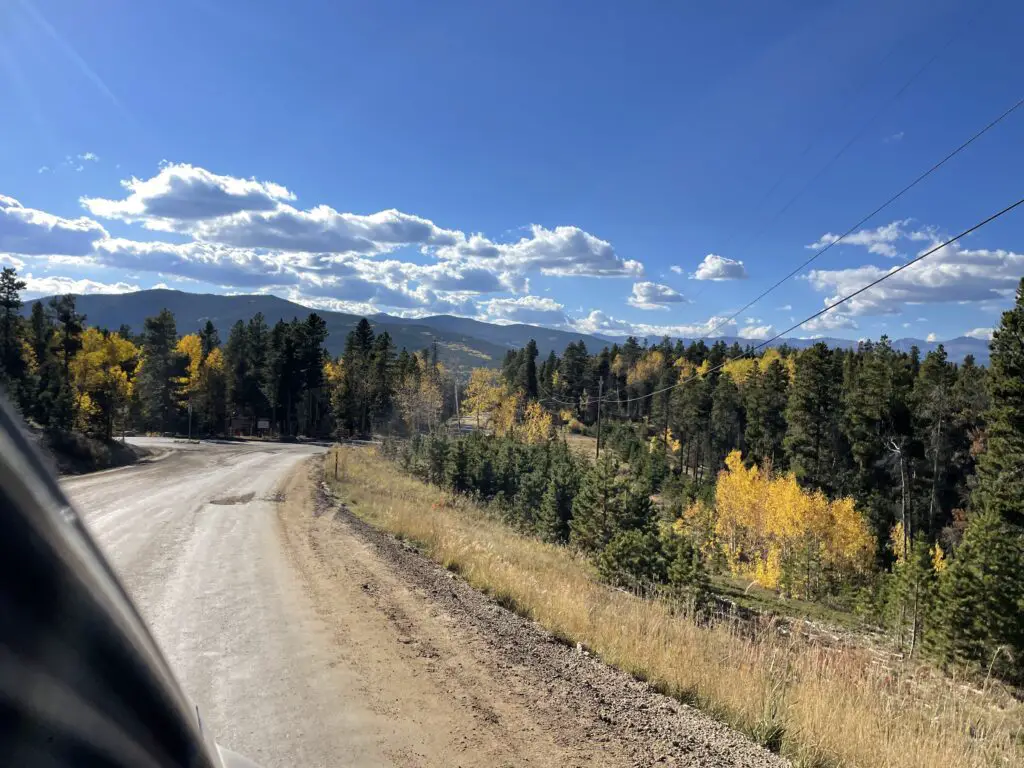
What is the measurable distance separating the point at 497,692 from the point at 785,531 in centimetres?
5947

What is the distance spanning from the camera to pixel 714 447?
97.1 metres

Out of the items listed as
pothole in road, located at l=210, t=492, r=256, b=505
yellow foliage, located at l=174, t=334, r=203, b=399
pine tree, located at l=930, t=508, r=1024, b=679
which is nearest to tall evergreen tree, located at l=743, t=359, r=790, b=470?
pine tree, located at l=930, t=508, r=1024, b=679

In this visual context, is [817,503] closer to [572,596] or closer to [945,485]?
[945,485]

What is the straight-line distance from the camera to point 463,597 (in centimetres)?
897

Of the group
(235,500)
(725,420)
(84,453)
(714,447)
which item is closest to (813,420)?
(725,420)

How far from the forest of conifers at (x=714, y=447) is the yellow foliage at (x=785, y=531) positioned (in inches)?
8.3

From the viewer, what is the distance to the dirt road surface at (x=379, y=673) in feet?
15.8

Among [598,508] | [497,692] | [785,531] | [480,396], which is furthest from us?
[480,396]

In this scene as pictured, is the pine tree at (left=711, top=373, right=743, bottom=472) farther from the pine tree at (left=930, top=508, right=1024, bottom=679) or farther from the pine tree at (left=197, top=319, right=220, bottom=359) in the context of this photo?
the pine tree at (left=197, top=319, right=220, bottom=359)

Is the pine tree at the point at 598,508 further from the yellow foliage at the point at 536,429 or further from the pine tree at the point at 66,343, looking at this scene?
the yellow foliage at the point at 536,429

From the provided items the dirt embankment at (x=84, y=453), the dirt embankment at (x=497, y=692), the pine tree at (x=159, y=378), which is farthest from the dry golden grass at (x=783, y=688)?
the pine tree at (x=159, y=378)

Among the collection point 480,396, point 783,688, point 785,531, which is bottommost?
point 785,531

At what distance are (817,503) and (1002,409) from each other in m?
30.0

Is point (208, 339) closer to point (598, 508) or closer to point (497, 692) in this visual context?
point (598, 508)
